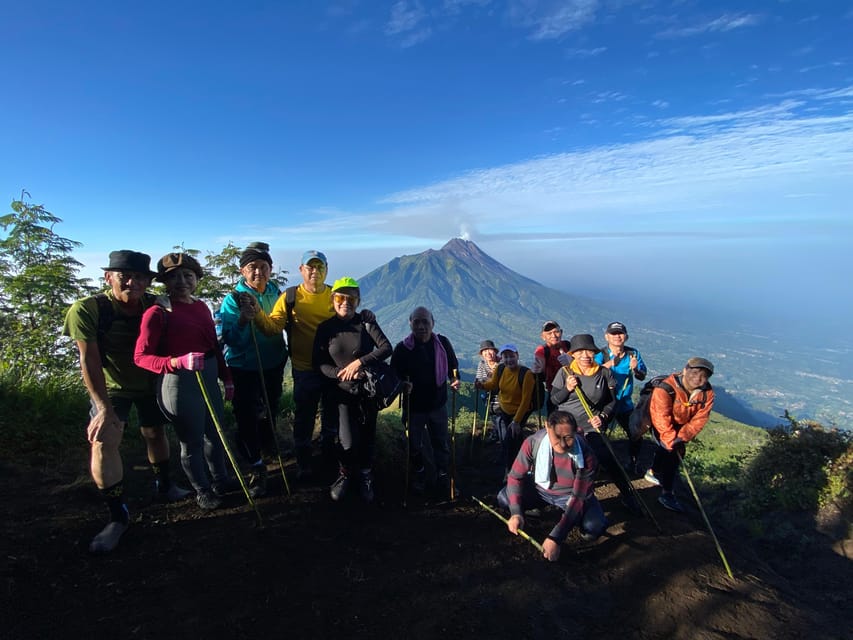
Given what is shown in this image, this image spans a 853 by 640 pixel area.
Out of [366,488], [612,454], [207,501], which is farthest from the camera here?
[612,454]

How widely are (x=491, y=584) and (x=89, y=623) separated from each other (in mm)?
3399

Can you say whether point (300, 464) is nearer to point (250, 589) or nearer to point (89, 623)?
point (250, 589)

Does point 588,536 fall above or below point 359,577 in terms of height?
below

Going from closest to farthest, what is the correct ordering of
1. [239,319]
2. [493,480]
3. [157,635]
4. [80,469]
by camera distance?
[157,635] < [239,319] < [80,469] < [493,480]

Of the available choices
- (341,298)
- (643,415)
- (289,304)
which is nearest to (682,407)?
(643,415)

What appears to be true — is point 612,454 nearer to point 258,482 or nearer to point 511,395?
point 511,395

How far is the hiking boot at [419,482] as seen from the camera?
587 centimetres

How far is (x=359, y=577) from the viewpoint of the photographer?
3885mm

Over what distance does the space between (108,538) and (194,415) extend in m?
1.32

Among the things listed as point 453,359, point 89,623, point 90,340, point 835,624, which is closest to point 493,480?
point 453,359

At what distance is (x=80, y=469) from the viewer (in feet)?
16.9

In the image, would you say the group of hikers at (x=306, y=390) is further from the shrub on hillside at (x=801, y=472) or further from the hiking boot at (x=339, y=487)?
the shrub on hillside at (x=801, y=472)

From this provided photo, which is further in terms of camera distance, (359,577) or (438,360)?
(438,360)

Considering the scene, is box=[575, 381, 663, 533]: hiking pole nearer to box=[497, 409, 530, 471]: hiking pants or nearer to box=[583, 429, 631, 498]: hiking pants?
box=[583, 429, 631, 498]: hiking pants
